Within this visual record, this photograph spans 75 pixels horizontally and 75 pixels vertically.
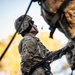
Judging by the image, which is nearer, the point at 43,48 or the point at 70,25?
the point at 70,25

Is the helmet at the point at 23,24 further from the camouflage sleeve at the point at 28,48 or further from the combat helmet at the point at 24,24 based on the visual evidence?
the camouflage sleeve at the point at 28,48

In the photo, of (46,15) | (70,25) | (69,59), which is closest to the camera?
(70,25)

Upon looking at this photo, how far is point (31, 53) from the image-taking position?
605 centimetres

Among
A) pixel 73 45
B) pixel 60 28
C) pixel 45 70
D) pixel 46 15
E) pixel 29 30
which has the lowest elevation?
pixel 45 70

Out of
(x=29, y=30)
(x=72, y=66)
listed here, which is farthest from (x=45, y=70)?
(x=72, y=66)

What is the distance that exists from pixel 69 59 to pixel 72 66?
150mm

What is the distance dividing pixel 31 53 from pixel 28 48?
12 cm

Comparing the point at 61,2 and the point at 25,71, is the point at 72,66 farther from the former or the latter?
the point at 25,71

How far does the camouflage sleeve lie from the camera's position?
6.02 metres

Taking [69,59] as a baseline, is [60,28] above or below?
above

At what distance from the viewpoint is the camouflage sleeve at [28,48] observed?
6016 millimetres

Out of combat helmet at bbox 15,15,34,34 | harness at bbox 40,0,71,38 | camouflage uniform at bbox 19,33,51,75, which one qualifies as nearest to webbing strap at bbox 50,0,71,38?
harness at bbox 40,0,71,38

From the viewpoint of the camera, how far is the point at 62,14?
3246 mm

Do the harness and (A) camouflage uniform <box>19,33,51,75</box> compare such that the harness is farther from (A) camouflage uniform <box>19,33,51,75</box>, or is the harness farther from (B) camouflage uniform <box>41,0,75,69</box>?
(A) camouflage uniform <box>19,33,51,75</box>
